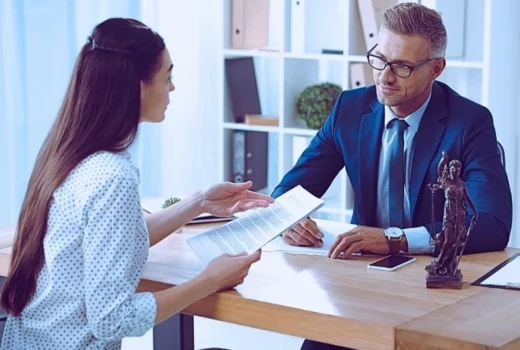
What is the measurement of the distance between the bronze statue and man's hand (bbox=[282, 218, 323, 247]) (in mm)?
390

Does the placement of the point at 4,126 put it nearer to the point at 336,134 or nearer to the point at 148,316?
the point at 336,134

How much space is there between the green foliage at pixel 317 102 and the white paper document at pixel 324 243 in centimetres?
164

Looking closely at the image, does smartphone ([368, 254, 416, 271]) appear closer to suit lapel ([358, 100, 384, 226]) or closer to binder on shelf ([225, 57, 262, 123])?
suit lapel ([358, 100, 384, 226])

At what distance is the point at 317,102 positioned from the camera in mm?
4098

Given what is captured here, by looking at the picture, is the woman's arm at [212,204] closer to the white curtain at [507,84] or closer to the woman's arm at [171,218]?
the woman's arm at [171,218]

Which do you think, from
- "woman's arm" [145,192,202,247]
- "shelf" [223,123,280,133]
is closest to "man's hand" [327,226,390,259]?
"woman's arm" [145,192,202,247]

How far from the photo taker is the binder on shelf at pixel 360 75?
3.92 m

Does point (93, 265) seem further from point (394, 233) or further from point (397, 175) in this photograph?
point (397, 175)

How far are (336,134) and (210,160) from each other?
Answer: 79.4 inches

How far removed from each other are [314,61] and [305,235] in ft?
6.94

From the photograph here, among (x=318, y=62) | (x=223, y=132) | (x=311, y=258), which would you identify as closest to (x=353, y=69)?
(x=318, y=62)

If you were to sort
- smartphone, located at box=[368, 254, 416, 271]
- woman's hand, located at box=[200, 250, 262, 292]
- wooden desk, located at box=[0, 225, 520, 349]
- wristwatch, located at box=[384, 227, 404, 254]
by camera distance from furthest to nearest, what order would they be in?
1. wristwatch, located at box=[384, 227, 404, 254]
2. smartphone, located at box=[368, 254, 416, 271]
3. woman's hand, located at box=[200, 250, 262, 292]
4. wooden desk, located at box=[0, 225, 520, 349]

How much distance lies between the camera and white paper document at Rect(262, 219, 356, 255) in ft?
7.32

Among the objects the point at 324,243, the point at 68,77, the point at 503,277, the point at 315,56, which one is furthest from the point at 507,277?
the point at 68,77
